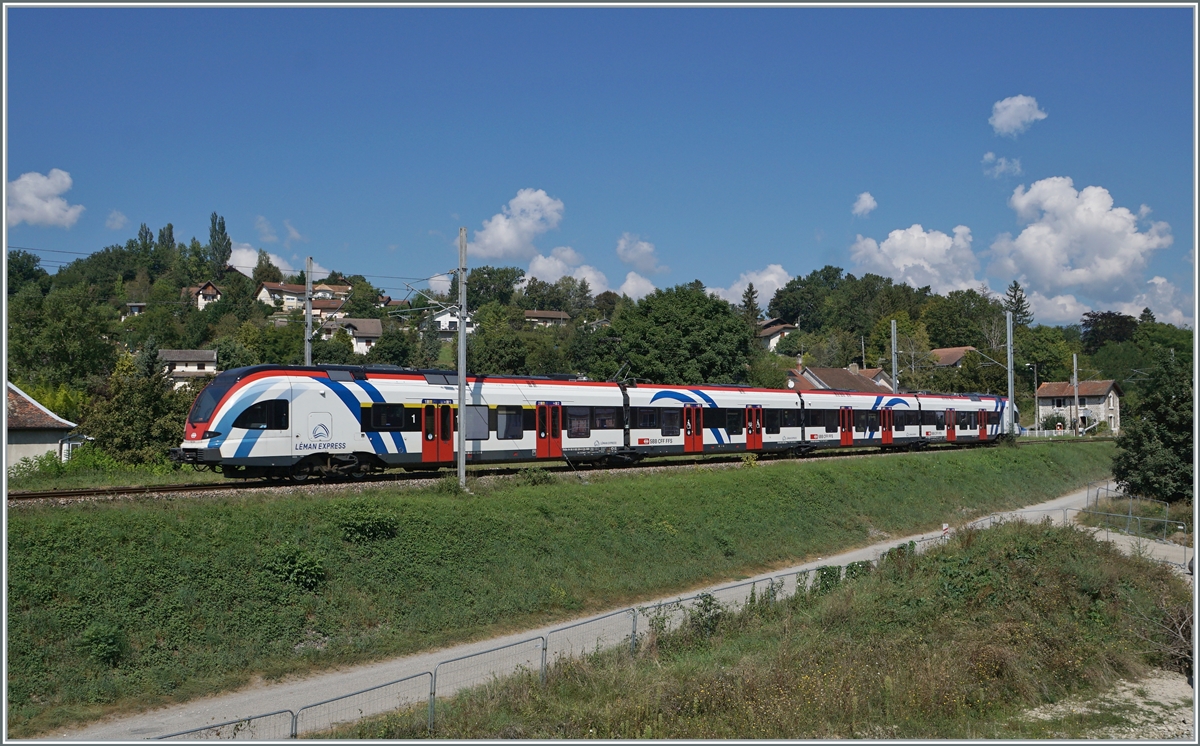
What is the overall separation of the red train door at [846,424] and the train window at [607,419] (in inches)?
610

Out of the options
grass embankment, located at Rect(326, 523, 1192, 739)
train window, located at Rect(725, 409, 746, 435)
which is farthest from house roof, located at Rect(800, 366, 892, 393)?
grass embankment, located at Rect(326, 523, 1192, 739)

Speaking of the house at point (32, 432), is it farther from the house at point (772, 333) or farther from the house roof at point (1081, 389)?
the house at point (772, 333)

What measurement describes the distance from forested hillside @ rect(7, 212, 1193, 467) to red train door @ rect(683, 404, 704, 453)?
1165 centimetres

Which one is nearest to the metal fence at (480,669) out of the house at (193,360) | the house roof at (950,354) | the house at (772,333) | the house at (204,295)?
the house at (193,360)

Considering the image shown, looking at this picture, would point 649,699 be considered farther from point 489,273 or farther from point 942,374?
point 489,273

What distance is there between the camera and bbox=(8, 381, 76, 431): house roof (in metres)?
32.2

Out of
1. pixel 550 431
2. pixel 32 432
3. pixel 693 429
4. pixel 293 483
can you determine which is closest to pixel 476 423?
pixel 550 431

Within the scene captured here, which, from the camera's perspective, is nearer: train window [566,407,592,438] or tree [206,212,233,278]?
train window [566,407,592,438]

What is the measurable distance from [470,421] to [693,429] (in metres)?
11.0

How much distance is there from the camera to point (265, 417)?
75.2ft

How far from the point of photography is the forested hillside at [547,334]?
65.1 meters

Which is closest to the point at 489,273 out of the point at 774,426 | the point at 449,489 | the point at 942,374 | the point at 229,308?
the point at 229,308

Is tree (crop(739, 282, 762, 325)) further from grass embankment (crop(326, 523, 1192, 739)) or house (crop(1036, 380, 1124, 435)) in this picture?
grass embankment (crop(326, 523, 1192, 739))

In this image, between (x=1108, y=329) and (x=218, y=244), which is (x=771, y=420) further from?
(x=218, y=244)
